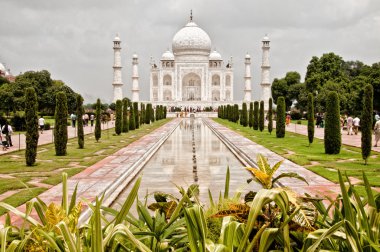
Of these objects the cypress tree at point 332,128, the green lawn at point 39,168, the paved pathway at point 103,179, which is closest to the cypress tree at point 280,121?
the cypress tree at point 332,128

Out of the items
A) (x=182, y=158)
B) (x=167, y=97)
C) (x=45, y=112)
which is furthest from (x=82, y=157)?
(x=167, y=97)

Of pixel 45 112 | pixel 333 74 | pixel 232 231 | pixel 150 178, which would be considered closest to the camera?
pixel 232 231

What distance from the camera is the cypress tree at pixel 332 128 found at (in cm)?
1048

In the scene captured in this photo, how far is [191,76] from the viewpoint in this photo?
54750mm

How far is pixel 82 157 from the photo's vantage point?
32.2 feet

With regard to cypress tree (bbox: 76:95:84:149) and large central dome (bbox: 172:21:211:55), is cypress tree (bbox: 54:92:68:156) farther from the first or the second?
large central dome (bbox: 172:21:211:55)

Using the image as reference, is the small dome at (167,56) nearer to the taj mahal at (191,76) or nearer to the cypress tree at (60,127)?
the taj mahal at (191,76)

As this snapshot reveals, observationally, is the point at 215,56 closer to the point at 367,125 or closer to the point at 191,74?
the point at 191,74

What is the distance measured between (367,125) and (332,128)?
2.06 m

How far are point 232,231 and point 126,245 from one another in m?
0.49

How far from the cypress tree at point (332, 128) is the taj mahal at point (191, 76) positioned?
38.7m

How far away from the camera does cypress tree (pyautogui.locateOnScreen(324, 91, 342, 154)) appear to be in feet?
34.4

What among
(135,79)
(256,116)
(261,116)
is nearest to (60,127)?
(261,116)

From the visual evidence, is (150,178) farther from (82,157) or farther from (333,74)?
(333,74)
